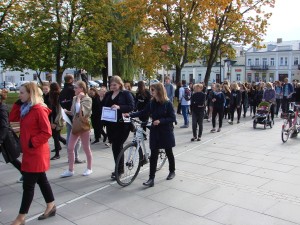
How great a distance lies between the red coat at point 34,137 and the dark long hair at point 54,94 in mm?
3673

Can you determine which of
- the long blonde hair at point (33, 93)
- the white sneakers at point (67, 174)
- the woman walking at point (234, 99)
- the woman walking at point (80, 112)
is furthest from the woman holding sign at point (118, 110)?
the woman walking at point (234, 99)

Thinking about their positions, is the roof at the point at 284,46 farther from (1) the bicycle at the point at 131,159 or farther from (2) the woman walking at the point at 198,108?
(1) the bicycle at the point at 131,159

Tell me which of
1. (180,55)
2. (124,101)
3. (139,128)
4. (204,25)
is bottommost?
(139,128)

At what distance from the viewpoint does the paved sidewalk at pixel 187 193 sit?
4609mm

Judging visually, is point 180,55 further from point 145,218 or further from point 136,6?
point 145,218

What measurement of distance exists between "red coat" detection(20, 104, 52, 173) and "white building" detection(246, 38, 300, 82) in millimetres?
77551

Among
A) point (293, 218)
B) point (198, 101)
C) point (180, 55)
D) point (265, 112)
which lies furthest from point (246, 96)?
point (293, 218)

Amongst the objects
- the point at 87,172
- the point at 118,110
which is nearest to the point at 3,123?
the point at 118,110

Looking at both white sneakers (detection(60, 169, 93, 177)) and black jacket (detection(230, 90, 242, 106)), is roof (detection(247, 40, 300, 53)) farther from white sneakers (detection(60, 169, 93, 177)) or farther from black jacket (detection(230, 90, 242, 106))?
white sneakers (detection(60, 169, 93, 177))

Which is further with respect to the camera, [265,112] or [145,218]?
[265,112]

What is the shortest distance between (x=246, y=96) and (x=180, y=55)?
540 centimetres

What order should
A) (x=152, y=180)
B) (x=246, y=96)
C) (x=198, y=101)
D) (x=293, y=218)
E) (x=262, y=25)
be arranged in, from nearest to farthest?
(x=293, y=218)
(x=152, y=180)
(x=198, y=101)
(x=246, y=96)
(x=262, y=25)

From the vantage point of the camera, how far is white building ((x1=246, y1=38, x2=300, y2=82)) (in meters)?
77.2

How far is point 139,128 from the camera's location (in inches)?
245
